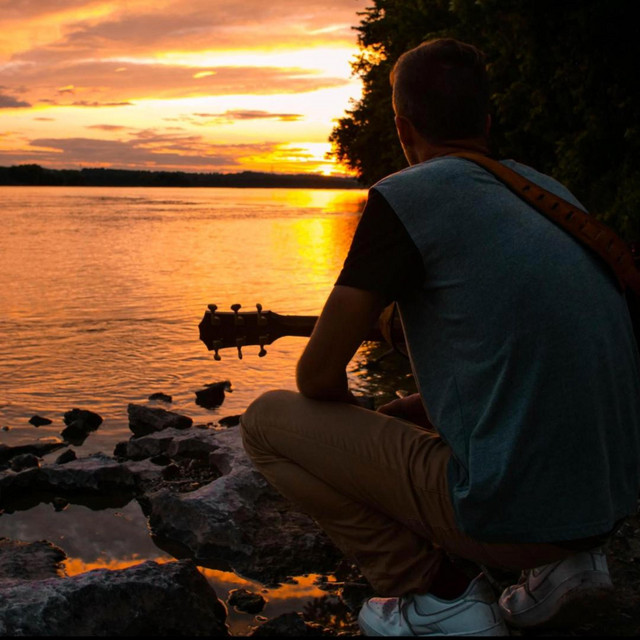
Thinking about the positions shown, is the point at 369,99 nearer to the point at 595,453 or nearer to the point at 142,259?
the point at 142,259

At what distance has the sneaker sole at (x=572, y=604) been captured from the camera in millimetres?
2732

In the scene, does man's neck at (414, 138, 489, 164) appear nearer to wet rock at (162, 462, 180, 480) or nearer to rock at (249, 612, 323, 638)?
rock at (249, 612, 323, 638)

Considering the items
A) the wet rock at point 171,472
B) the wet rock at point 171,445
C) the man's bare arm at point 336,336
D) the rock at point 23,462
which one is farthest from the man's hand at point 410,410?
the rock at point 23,462

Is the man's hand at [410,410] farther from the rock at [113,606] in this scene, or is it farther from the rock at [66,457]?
the rock at [66,457]

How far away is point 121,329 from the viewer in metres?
11.9

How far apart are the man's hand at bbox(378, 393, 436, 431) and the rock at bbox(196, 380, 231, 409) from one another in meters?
4.39

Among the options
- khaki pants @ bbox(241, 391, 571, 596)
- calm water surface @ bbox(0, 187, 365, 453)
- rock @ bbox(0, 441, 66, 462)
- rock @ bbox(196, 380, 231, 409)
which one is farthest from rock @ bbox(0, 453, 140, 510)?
khaki pants @ bbox(241, 391, 571, 596)

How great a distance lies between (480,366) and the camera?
242 centimetres

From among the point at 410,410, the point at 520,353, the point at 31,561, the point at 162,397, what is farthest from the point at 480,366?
the point at 162,397

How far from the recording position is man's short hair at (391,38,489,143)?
2566 millimetres

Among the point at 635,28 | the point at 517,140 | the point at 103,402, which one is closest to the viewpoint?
the point at 103,402

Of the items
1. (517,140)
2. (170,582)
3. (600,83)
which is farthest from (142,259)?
(170,582)

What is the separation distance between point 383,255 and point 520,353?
1.63 ft

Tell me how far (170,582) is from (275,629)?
468mm
